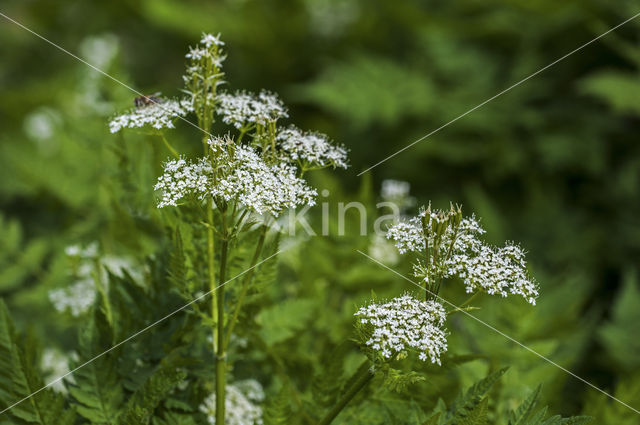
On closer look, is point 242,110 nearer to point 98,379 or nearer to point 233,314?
point 233,314

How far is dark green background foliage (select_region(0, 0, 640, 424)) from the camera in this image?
1.42 m

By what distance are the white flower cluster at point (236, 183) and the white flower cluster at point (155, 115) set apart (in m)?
0.12

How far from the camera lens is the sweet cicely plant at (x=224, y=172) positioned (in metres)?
1.18

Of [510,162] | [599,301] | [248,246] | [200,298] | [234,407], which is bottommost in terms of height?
[234,407]

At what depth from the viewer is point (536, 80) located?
417cm

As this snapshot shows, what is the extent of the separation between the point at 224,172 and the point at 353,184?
3.30m

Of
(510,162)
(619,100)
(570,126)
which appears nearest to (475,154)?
(510,162)

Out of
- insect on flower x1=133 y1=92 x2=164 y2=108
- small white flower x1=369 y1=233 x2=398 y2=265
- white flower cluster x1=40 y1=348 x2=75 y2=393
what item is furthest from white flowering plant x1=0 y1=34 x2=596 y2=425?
small white flower x1=369 y1=233 x2=398 y2=265

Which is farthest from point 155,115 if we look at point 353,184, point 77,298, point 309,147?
point 353,184

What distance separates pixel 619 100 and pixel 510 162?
80 centimetres

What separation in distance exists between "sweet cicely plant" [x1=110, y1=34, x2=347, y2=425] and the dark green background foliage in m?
0.08

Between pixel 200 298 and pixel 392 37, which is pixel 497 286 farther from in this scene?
Result: pixel 392 37

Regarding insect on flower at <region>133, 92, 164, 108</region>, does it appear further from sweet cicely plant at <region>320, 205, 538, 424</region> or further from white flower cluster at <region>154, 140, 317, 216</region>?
sweet cicely plant at <region>320, 205, 538, 424</region>

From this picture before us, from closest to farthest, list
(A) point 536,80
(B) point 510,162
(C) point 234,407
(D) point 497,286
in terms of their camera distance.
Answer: (D) point 497,286
(C) point 234,407
(B) point 510,162
(A) point 536,80
